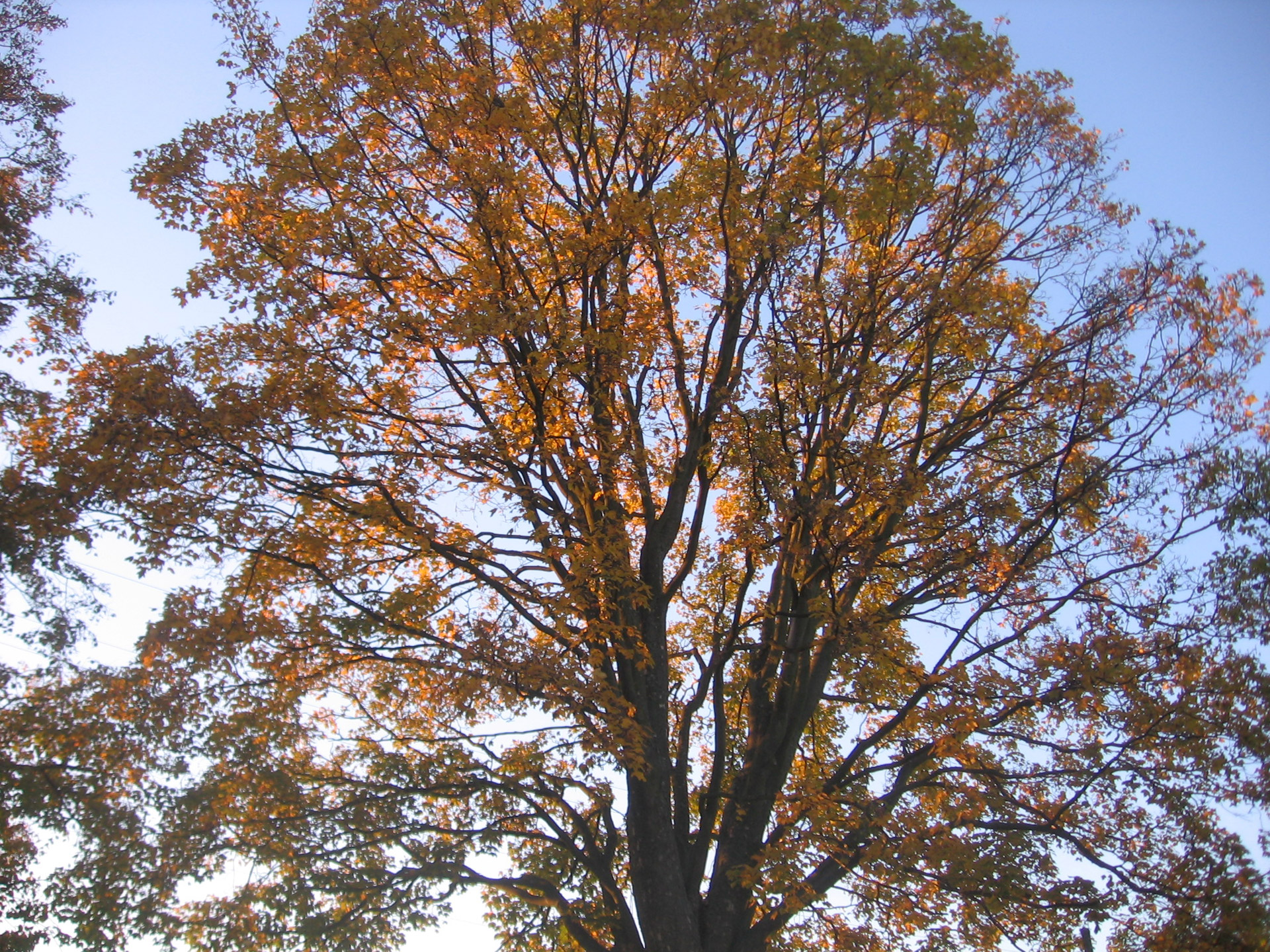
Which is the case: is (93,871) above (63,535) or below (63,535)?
below

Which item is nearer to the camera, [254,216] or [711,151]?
[254,216]

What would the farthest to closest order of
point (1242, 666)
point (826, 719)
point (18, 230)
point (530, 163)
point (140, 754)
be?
point (826, 719) < point (18, 230) < point (530, 163) < point (140, 754) < point (1242, 666)

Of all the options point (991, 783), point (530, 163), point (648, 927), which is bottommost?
point (648, 927)

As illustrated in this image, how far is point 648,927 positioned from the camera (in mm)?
7305

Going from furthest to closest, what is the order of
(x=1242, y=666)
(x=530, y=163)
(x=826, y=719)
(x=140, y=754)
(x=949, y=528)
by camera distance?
1. (x=826, y=719)
2. (x=530, y=163)
3. (x=949, y=528)
4. (x=140, y=754)
5. (x=1242, y=666)

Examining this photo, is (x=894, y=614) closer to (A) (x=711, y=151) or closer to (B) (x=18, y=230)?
(A) (x=711, y=151)

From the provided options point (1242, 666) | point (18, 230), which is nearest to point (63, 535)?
point (18, 230)

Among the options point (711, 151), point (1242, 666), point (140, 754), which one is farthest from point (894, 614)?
point (140, 754)

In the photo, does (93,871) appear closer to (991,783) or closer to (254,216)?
(254,216)

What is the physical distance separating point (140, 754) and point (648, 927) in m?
4.70

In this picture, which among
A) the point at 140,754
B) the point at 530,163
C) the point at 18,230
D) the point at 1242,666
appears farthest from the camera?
the point at 18,230

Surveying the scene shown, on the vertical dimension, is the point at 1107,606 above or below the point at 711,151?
below

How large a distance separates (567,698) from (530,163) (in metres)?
5.35

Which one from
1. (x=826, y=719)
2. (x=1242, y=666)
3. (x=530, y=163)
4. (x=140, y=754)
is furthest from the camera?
(x=826, y=719)
